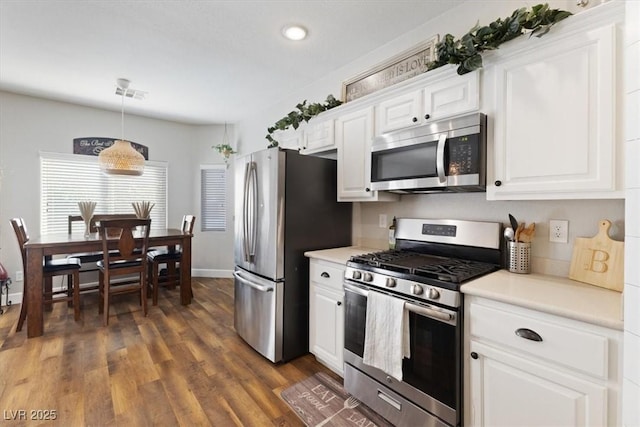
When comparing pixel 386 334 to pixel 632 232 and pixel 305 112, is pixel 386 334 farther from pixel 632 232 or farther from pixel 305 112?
pixel 305 112

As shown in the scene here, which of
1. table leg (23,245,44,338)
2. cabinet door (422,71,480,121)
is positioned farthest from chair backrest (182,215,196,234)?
cabinet door (422,71,480,121)

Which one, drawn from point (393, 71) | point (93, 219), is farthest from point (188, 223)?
point (393, 71)

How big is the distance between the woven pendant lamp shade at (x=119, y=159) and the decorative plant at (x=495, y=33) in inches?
133

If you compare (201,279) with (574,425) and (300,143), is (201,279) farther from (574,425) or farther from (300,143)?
(574,425)

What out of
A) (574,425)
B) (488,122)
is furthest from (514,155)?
(574,425)

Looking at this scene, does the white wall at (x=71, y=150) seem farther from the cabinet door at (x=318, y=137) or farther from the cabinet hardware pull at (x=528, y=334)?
the cabinet hardware pull at (x=528, y=334)

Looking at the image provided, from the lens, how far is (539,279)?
1.53 metres

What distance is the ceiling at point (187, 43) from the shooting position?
211cm

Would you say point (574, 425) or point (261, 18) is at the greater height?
point (261, 18)

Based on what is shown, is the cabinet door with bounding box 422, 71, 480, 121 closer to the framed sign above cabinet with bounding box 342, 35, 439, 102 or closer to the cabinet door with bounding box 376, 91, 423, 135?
the cabinet door with bounding box 376, 91, 423, 135

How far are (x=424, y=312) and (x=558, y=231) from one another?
34.7 inches

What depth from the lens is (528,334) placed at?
1195 mm

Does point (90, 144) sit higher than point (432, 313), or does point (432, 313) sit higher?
point (90, 144)

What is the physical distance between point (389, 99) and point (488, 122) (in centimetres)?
75
